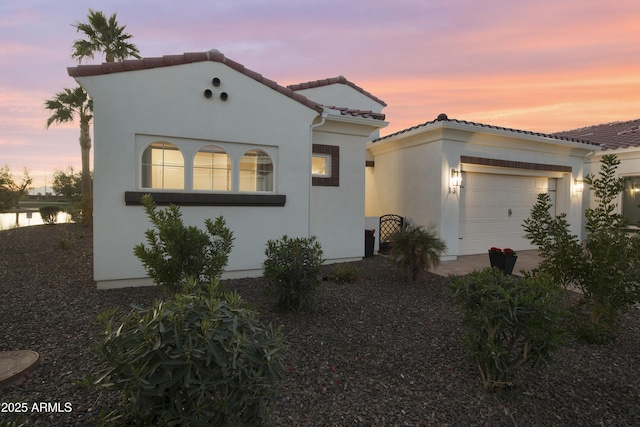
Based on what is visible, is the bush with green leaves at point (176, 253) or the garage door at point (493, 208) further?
the garage door at point (493, 208)

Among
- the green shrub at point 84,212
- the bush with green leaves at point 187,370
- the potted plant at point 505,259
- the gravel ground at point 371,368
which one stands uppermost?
the green shrub at point 84,212

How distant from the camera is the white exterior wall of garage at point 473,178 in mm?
9320

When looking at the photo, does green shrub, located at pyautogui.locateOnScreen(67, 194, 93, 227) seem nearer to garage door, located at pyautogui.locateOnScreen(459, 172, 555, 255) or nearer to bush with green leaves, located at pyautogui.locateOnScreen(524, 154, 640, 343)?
garage door, located at pyautogui.locateOnScreen(459, 172, 555, 255)

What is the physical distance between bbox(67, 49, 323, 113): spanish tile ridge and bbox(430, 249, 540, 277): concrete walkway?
17.1 ft

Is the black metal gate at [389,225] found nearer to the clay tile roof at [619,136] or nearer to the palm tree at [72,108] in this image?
the clay tile roof at [619,136]

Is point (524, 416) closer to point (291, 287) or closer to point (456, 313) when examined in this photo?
point (456, 313)

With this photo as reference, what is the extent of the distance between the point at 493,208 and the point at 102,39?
1701cm

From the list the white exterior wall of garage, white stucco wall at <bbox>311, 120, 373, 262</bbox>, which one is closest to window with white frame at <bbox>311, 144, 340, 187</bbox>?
white stucco wall at <bbox>311, 120, 373, 262</bbox>

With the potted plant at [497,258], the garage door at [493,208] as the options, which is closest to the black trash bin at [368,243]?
the garage door at [493,208]

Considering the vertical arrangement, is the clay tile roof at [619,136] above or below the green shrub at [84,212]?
above

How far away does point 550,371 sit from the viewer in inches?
138

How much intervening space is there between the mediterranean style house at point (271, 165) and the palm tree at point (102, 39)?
36.5 ft


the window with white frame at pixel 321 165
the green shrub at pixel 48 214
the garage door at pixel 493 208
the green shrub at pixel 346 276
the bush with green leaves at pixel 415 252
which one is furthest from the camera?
the green shrub at pixel 48 214

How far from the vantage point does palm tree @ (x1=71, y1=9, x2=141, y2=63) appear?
1428cm
